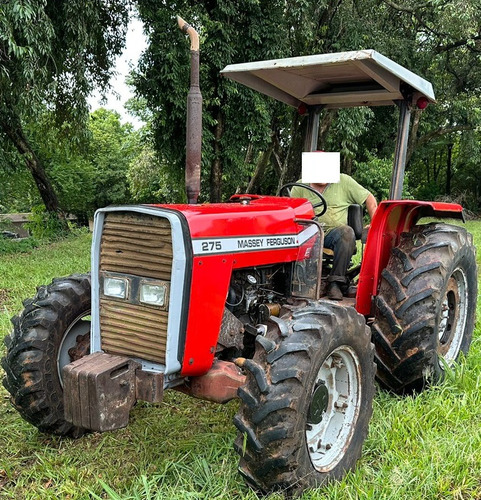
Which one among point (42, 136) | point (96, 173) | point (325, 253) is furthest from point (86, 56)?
point (96, 173)

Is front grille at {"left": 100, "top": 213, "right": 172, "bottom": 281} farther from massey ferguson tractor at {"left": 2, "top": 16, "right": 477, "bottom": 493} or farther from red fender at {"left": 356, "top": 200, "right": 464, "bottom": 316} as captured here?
red fender at {"left": 356, "top": 200, "right": 464, "bottom": 316}

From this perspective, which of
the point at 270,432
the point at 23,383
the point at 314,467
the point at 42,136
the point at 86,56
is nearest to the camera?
the point at 270,432

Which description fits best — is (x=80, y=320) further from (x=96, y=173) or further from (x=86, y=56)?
(x=96, y=173)

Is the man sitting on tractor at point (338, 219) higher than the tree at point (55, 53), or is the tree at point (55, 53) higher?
the tree at point (55, 53)

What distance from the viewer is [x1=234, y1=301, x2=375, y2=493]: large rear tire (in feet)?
7.73

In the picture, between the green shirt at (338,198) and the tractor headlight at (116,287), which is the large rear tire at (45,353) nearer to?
the tractor headlight at (116,287)

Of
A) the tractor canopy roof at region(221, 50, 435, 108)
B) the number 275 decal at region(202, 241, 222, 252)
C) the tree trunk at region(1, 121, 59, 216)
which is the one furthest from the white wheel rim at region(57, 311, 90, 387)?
the tree trunk at region(1, 121, 59, 216)

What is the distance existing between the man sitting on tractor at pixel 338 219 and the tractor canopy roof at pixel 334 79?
673 millimetres

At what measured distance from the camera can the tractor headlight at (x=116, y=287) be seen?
278 cm

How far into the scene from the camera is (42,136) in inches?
525

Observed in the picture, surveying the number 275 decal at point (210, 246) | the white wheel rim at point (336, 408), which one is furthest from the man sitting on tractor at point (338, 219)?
the number 275 decal at point (210, 246)

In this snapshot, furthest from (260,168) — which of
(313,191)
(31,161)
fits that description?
(313,191)

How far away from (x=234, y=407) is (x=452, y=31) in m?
13.0

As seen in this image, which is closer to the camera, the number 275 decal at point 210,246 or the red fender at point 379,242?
the number 275 decal at point 210,246
